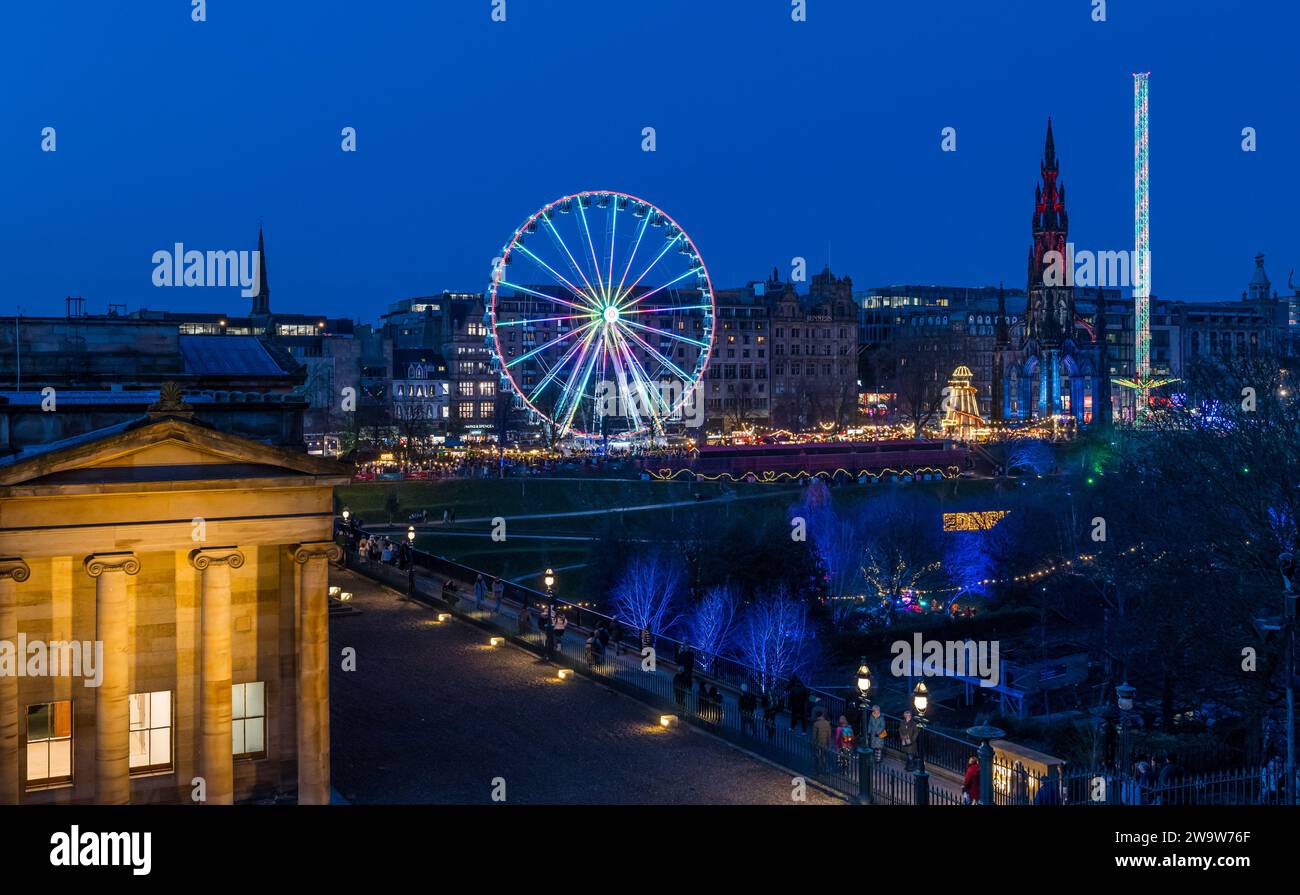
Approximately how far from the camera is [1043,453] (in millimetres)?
98188

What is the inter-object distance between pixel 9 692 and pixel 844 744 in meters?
14.2

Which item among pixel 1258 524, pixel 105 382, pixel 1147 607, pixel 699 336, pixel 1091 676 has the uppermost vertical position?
pixel 699 336

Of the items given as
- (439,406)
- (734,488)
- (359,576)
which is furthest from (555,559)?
(439,406)

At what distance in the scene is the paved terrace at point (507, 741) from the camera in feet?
74.8

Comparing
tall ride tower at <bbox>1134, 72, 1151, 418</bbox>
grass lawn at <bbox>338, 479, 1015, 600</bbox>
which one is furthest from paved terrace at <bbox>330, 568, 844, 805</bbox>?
tall ride tower at <bbox>1134, 72, 1151, 418</bbox>

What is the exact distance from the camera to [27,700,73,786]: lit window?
20094mm

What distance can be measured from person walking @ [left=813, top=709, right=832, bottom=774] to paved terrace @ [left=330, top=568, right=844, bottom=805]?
58cm

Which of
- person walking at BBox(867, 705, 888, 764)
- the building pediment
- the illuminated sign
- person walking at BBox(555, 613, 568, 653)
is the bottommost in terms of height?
person walking at BBox(867, 705, 888, 764)

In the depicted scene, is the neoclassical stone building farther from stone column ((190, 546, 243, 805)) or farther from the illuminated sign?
the illuminated sign

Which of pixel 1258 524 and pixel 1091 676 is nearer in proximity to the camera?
pixel 1258 524

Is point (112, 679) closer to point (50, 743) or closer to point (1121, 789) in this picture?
point (50, 743)

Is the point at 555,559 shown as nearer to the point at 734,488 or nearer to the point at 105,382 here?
the point at 734,488
